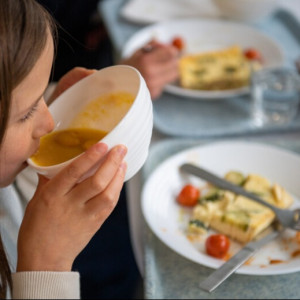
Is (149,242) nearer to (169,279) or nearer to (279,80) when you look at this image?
(169,279)

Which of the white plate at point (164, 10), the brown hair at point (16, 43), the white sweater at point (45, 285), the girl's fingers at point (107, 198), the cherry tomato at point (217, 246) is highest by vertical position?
the brown hair at point (16, 43)

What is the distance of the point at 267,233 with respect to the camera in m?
1.01

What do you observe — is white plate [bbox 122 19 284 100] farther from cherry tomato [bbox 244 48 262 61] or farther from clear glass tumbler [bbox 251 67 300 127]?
clear glass tumbler [bbox 251 67 300 127]

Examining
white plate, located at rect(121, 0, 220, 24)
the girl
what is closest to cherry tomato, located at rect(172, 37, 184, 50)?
white plate, located at rect(121, 0, 220, 24)

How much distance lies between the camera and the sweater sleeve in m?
0.80

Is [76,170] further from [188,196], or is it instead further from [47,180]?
[188,196]

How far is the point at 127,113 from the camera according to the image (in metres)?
0.76

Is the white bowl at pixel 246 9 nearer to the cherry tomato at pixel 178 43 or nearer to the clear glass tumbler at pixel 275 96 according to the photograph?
the cherry tomato at pixel 178 43

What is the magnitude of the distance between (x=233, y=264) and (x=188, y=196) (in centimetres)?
22

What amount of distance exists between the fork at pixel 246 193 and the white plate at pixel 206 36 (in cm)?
61

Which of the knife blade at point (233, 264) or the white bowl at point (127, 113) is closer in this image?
the white bowl at point (127, 113)

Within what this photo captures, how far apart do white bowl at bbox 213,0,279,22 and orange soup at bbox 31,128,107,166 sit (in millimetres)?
1002

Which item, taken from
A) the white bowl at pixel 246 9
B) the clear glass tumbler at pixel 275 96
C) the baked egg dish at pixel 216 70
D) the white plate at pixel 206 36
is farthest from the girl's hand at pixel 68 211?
the white bowl at pixel 246 9

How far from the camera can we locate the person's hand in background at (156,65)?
146 centimetres
